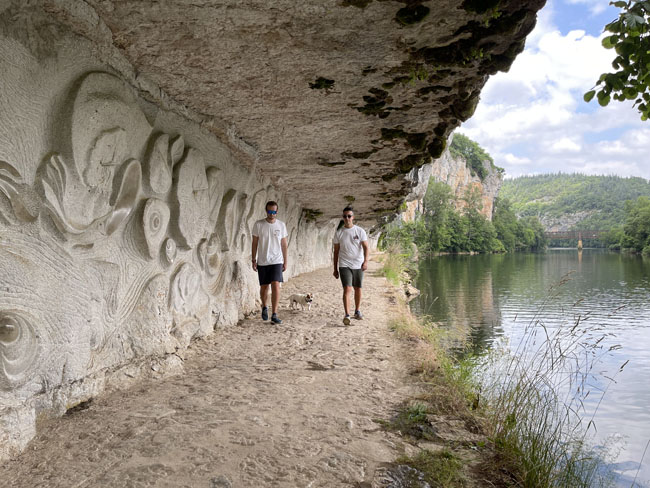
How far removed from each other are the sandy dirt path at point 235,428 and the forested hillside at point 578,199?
90.9 meters

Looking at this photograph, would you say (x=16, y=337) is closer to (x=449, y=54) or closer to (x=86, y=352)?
(x=86, y=352)

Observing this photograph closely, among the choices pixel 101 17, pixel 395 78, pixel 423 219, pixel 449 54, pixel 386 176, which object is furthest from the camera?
pixel 423 219

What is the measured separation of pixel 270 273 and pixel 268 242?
1.30 ft

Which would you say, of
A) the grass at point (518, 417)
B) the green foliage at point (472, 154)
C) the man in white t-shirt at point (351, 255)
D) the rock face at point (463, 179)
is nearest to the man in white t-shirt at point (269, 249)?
the man in white t-shirt at point (351, 255)

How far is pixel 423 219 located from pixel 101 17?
45686mm

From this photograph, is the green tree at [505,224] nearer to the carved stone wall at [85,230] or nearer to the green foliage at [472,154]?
the green foliage at [472,154]

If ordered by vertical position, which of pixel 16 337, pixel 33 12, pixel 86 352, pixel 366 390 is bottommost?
pixel 366 390

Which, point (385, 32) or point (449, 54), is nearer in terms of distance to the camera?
point (385, 32)

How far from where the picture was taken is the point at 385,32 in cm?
263

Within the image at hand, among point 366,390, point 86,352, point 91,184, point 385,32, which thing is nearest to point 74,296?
point 86,352

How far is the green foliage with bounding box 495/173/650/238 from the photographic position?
96.6 m

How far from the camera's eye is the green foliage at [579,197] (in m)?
96.6

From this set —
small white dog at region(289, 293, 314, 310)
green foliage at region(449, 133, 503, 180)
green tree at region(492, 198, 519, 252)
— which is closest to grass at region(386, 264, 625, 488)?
small white dog at region(289, 293, 314, 310)

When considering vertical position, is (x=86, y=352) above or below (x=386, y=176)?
below
